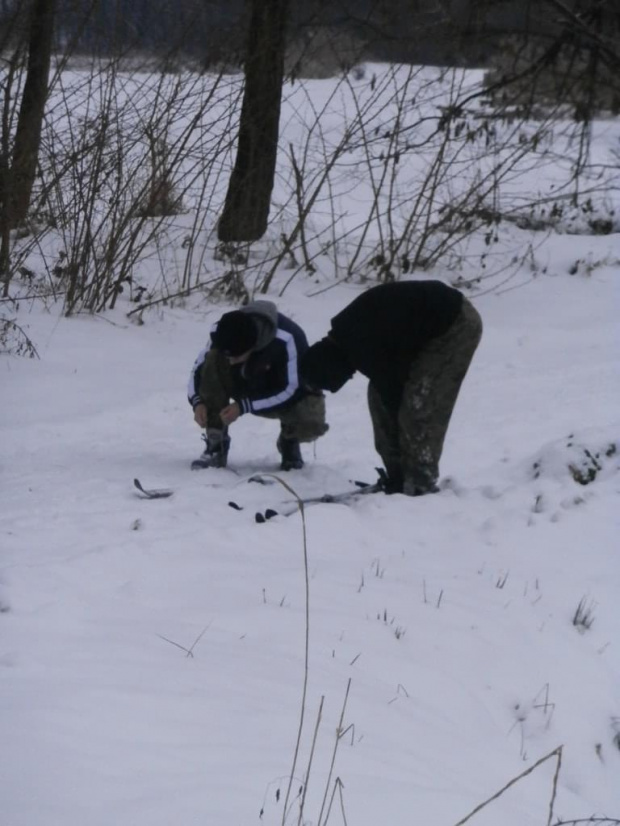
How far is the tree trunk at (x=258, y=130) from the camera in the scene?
37.6ft

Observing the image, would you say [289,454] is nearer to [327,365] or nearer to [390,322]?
[327,365]

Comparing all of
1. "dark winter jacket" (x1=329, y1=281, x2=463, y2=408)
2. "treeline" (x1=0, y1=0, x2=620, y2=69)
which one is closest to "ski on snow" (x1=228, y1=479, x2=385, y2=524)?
"dark winter jacket" (x1=329, y1=281, x2=463, y2=408)

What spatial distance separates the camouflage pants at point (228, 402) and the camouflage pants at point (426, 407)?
0.37 m

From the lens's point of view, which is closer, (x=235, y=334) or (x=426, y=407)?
(x=235, y=334)

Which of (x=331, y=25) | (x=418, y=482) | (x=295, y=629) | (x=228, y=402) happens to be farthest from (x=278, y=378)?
(x=331, y=25)

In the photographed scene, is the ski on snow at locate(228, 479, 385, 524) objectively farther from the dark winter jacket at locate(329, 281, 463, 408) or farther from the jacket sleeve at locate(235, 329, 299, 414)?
the dark winter jacket at locate(329, 281, 463, 408)

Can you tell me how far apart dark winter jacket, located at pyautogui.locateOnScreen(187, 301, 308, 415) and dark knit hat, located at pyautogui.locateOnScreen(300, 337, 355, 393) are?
0.45 m

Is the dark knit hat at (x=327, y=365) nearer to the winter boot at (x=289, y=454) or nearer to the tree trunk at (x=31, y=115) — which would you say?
the winter boot at (x=289, y=454)

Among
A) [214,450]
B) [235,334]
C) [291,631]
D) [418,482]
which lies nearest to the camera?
[291,631]

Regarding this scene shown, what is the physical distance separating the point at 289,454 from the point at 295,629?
2.78 meters

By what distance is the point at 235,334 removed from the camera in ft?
19.1

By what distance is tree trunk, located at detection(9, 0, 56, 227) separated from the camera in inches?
353

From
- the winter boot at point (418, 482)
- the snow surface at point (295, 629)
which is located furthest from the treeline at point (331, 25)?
the winter boot at point (418, 482)

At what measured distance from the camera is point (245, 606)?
417 centimetres
